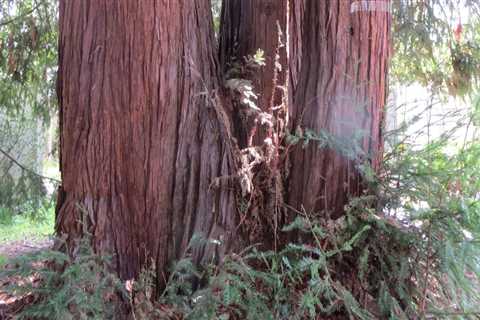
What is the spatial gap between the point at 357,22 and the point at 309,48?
32cm

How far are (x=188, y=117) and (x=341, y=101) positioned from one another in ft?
3.02

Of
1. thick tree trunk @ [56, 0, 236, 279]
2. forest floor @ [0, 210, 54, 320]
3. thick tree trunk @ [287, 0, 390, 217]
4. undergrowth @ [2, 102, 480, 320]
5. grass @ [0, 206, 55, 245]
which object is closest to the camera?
undergrowth @ [2, 102, 480, 320]

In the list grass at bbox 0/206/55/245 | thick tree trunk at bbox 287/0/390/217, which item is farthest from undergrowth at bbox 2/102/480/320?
grass at bbox 0/206/55/245

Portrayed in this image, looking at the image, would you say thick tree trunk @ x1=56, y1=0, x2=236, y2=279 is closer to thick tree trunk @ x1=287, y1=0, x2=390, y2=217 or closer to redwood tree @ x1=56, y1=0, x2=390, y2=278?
redwood tree @ x1=56, y1=0, x2=390, y2=278

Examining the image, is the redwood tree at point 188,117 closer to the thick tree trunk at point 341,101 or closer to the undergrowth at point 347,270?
the thick tree trunk at point 341,101

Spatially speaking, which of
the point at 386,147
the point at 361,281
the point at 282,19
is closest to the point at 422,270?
the point at 361,281

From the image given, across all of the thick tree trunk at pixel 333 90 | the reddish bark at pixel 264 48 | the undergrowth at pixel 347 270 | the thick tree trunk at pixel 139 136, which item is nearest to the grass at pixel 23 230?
the thick tree trunk at pixel 139 136

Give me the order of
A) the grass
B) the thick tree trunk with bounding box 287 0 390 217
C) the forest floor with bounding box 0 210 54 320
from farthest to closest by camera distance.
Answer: the grass
the forest floor with bounding box 0 210 54 320
the thick tree trunk with bounding box 287 0 390 217

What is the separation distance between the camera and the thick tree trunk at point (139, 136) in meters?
2.98

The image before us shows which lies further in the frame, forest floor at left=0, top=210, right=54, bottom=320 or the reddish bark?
forest floor at left=0, top=210, right=54, bottom=320

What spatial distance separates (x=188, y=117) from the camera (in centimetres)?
309

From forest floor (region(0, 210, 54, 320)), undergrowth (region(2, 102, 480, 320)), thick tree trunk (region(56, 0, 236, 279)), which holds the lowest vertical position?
forest floor (region(0, 210, 54, 320))

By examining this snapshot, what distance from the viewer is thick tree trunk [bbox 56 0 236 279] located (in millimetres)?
2977

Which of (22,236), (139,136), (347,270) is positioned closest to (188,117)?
(139,136)
